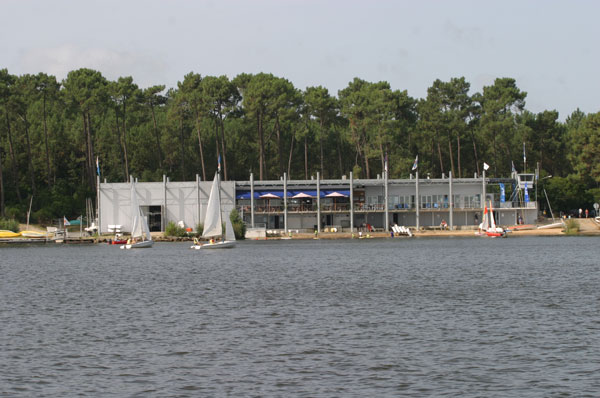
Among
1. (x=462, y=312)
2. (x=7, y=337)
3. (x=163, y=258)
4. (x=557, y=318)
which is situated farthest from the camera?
(x=163, y=258)

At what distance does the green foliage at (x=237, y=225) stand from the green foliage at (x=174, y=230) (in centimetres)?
703

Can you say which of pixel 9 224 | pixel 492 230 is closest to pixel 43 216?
pixel 9 224

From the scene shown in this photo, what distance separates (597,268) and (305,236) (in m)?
55.8

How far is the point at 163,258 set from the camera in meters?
78.7

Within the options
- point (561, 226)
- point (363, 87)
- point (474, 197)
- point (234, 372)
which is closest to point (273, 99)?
point (363, 87)

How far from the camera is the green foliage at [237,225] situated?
106681 mm

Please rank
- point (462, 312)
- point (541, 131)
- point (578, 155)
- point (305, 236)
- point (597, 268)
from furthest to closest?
point (541, 131), point (578, 155), point (305, 236), point (597, 268), point (462, 312)

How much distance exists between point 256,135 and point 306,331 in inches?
4243

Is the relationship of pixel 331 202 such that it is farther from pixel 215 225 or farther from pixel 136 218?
pixel 215 225

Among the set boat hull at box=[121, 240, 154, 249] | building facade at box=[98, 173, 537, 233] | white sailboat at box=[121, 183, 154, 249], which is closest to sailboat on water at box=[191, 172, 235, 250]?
boat hull at box=[121, 240, 154, 249]

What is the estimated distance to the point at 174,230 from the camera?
108875mm

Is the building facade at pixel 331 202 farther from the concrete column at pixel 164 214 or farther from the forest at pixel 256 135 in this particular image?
the forest at pixel 256 135

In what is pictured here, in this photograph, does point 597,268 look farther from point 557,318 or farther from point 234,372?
point 234,372

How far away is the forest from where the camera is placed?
4870 inches
